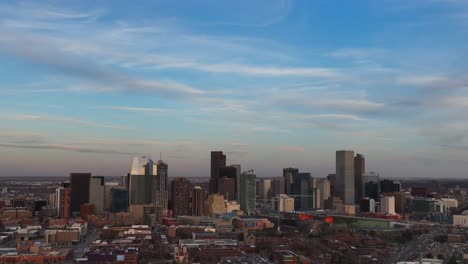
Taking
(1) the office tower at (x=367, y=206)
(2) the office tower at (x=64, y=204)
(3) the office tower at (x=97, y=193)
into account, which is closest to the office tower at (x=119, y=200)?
(3) the office tower at (x=97, y=193)

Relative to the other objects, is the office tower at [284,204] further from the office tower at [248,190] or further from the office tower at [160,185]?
the office tower at [160,185]

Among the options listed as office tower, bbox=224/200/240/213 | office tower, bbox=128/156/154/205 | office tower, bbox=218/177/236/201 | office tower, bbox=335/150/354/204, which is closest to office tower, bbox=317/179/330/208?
office tower, bbox=335/150/354/204

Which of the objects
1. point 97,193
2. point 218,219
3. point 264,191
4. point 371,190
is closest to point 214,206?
point 218,219

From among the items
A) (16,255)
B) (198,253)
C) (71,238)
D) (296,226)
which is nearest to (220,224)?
(296,226)

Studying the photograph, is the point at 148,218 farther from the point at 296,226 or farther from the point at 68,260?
the point at 68,260

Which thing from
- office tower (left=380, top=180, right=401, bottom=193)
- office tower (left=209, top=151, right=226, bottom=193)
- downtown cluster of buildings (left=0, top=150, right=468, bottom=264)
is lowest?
downtown cluster of buildings (left=0, top=150, right=468, bottom=264)

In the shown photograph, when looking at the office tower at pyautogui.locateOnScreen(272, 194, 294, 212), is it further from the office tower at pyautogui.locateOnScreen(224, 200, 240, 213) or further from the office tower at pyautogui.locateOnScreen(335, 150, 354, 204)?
the office tower at pyautogui.locateOnScreen(335, 150, 354, 204)
